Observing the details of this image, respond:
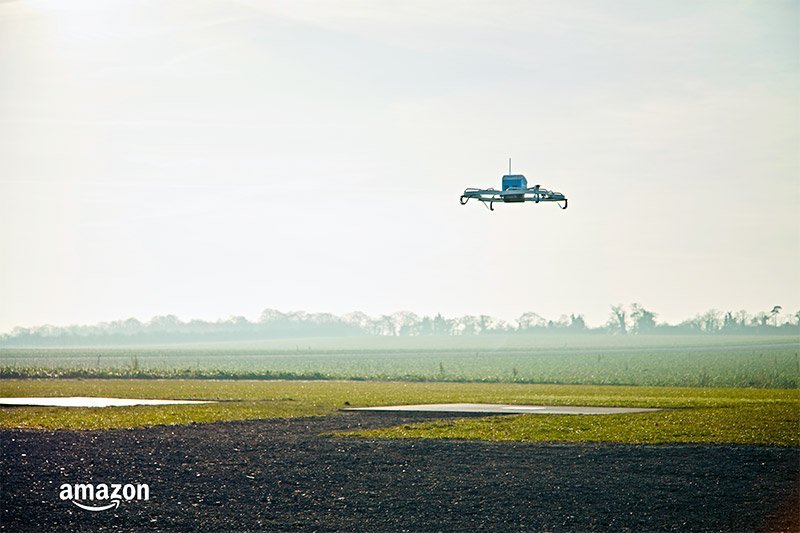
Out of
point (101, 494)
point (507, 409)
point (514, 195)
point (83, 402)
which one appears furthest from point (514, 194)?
point (83, 402)

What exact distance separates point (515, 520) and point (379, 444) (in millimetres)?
7452

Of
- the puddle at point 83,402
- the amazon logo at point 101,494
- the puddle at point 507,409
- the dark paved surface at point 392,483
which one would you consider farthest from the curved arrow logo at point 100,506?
the puddle at point 83,402

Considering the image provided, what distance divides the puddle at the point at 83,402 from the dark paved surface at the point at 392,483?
31.4ft

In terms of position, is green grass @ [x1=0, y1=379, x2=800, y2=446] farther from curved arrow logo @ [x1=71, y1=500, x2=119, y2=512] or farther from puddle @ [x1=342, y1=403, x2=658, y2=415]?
curved arrow logo @ [x1=71, y1=500, x2=119, y2=512]

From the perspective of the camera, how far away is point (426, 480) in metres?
17.3

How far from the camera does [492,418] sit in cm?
2741

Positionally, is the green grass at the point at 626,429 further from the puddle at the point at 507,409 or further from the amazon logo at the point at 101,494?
Result: the amazon logo at the point at 101,494

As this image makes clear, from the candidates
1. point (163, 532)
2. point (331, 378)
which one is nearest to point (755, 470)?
point (163, 532)

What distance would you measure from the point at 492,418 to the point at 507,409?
10.6 feet

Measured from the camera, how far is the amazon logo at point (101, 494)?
618 inches

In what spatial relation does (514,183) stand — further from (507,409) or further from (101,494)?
(507,409)

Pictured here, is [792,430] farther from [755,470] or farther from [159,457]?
[159,457]

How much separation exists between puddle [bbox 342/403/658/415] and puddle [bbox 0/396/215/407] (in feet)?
22.5

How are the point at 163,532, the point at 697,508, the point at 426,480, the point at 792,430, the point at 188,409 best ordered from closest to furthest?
the point at 163,532
the point at 697,508
the point at 426,480
the point at 792,430
the point at 188,409
